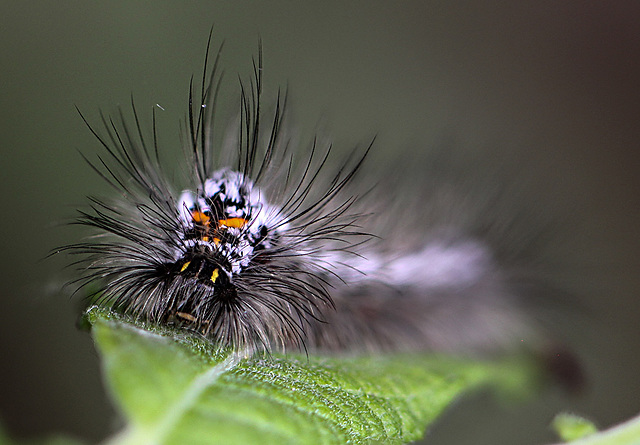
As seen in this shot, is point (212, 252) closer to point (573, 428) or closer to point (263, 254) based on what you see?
point (263, 254)

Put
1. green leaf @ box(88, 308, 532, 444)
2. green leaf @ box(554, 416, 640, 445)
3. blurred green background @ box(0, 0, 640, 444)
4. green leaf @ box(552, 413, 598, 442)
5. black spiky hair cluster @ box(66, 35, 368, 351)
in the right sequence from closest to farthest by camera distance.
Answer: green leaf @ box(88, 308, 532, 444) < green leaf @ box(554, 416, 640, 445) < green leaf @ box(552, 413, 598, 442) < black spiky hair cluster @ box(66, 35, 368, 351) < blurred green background @ box(0, 0, 640, 444)

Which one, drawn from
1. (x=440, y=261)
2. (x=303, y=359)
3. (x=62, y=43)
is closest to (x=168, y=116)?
(x=62, y=43)

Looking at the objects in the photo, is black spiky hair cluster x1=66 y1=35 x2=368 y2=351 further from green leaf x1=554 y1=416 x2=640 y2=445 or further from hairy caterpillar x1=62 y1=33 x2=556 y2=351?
green leaf x1=554 y1=416 x2=640 y2=445

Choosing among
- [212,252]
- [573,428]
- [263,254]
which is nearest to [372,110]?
[263,254]

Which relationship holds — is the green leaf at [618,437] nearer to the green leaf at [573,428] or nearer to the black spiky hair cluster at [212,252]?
the green leaf at [573,428]

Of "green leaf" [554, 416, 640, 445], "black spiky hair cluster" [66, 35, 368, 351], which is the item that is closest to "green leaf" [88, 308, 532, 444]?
"black spiky hair cluster" [66, 35, 368, 351]

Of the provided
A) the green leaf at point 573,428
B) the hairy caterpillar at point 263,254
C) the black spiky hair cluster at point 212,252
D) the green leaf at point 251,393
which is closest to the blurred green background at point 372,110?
the hairy caterpillar at point 263,254
